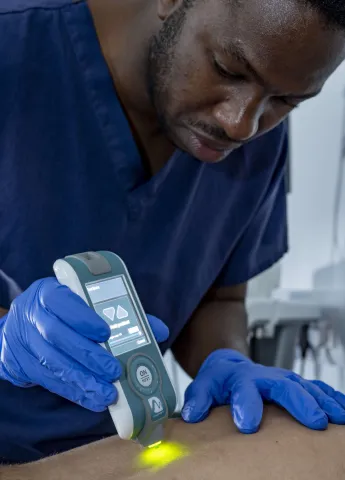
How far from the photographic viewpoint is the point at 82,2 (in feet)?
2.88

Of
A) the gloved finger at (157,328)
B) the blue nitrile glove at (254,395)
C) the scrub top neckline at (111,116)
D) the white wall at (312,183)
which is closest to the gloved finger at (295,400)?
the blue nitrile glove at (254,395)

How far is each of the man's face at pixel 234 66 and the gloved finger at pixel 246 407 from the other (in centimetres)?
34

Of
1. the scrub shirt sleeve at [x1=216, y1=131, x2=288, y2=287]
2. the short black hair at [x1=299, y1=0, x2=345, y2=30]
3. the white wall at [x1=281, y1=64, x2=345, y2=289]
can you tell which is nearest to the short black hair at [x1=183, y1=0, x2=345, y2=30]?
the short black hair at [x1=299, y1=0, x2=345, y2=30]

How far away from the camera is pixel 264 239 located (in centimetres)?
116

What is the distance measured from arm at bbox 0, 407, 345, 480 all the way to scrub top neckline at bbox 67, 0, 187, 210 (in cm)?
43

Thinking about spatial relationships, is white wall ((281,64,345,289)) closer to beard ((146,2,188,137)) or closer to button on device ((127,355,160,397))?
beard ((146,2,188,137))

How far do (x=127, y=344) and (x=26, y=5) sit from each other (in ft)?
1.85

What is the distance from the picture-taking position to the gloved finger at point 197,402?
716 mm

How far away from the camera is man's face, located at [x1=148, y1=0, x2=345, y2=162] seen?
657 millimetres

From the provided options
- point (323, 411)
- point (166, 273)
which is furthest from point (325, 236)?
point (323, 411)

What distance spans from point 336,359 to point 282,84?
1073mm

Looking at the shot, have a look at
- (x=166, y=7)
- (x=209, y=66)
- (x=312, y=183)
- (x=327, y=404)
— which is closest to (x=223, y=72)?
(x=209, y=66)

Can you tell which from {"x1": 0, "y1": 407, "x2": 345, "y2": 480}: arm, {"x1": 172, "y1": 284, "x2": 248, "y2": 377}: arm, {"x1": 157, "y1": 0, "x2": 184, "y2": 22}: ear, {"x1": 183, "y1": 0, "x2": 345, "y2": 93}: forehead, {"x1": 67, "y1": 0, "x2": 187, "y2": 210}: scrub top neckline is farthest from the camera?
{"x1": 172, "y1": 284, "x2": 248, "y2": 377}: arm

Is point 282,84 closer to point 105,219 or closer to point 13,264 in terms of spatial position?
point 105,219
